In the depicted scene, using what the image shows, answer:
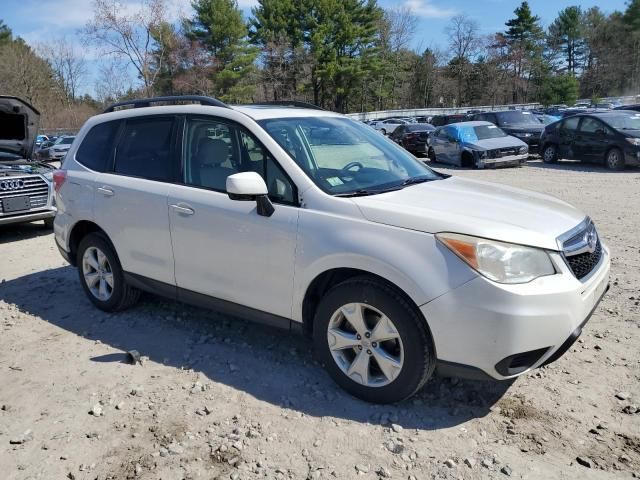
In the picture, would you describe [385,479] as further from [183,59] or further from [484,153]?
[183,59]

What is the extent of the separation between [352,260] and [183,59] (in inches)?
1855

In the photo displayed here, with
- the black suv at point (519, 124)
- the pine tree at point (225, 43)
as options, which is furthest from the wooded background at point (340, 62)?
the black suv at point (519, 124)

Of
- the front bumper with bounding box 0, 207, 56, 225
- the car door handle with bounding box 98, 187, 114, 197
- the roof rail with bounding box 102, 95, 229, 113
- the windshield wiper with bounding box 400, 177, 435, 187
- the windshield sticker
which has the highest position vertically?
the roof rail with bounding box 102, 95, 229, 113

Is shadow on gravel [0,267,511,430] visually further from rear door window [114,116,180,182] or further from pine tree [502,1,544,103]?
pine tree [502,1,544,103]

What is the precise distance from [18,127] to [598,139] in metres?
14.3

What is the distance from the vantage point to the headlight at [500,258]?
2.74m

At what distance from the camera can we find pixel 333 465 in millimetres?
2750

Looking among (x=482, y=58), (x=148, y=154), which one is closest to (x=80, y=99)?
(x=482, y=58)

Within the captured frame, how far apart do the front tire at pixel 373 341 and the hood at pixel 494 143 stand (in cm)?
1368

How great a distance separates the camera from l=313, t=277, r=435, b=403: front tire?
9.70 feet

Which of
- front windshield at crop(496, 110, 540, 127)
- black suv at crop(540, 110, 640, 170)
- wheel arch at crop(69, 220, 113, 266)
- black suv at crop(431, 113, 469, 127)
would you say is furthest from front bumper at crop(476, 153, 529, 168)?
wheel arch at crop(69, 220, 113, 266)

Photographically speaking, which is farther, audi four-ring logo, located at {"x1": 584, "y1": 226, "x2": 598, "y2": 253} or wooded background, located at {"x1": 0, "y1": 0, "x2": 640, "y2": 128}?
wooded background, located at {"x1": 0, "y1": 0, "x2": 640, "y2": 128}

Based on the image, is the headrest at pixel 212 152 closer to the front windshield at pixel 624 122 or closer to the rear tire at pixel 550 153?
the front windshield at pixel 624 122

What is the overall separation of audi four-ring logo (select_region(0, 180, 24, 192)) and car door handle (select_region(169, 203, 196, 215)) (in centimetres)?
530
